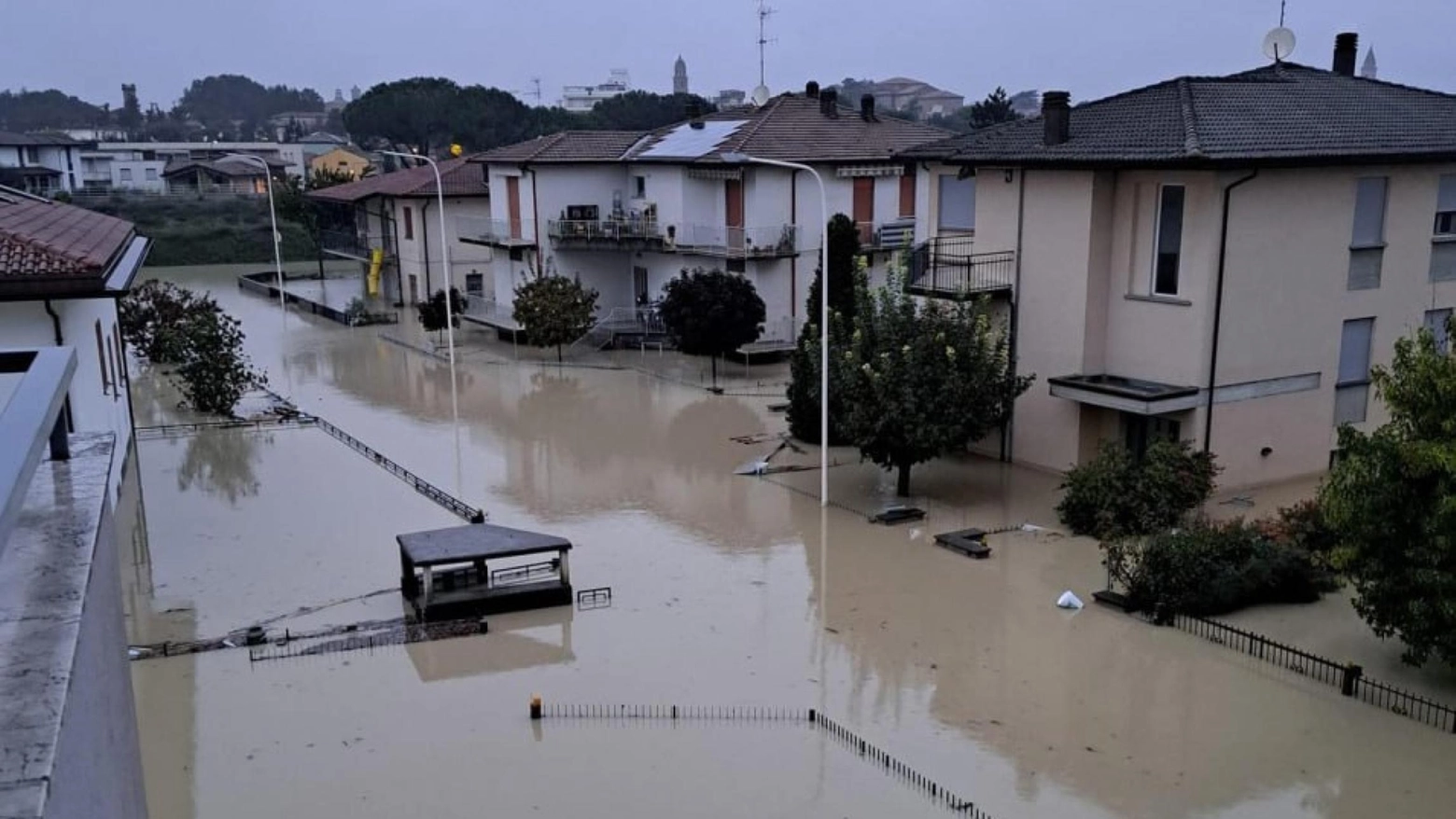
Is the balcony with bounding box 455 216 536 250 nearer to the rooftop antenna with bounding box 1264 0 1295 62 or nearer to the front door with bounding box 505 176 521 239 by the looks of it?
the front door with bounding box 505 176 521 239

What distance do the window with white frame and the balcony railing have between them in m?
14.6

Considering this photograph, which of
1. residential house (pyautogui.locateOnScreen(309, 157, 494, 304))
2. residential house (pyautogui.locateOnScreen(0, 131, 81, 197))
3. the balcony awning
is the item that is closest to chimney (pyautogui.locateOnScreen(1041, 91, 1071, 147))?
the balcony awning

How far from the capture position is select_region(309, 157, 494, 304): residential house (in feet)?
148

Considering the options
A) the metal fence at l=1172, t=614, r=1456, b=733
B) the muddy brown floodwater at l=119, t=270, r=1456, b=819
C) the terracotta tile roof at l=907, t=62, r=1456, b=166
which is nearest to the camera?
the muddy brown floodwater at l=119, t=270, r=1456, b=819

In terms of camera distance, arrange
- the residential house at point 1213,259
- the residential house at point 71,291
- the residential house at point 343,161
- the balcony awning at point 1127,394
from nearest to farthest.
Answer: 1. the residential house at point 71,291
2. the balcony awning at point 1127,394
3. the residential house at point 1213,259
4. the residential house at point 343,161

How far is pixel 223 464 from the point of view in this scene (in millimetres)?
23172

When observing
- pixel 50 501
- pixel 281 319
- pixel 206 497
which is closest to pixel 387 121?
pixel 281 319

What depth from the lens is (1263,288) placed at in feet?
64.6

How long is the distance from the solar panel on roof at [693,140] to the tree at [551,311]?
16.5ft

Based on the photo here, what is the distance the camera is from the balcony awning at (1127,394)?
61.9 feet

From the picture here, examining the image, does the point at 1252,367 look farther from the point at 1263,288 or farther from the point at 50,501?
the point at 50,501

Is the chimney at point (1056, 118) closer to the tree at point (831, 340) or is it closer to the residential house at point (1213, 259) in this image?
the residential house at point (1213, 259)

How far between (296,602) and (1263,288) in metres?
15.3

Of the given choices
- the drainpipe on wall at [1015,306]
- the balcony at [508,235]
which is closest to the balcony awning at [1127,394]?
the drainpipe on wall at [1015,306]
